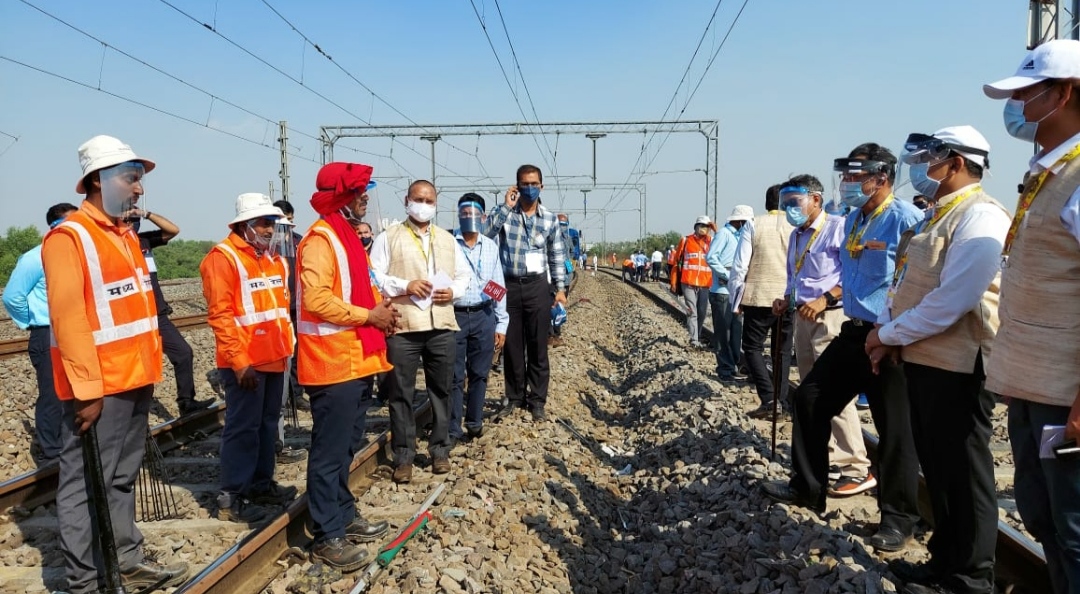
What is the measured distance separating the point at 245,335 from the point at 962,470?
4.11 m

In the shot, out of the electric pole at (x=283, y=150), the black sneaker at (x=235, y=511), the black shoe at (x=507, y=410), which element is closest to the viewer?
the black sneaker at (x=235, y=511)

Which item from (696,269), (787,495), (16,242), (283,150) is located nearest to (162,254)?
(16,242)

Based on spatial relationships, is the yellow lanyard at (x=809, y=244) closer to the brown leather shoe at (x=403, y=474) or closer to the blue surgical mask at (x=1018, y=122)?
the blue surgical mask at (x=1018, y=122)

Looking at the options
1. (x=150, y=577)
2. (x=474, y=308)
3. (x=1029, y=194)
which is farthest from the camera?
(x=474, y=308)

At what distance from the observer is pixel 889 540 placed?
11.7 ft

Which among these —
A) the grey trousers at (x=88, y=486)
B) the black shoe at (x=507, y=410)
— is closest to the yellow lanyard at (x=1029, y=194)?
the grey trousers at (x=88, y=486)

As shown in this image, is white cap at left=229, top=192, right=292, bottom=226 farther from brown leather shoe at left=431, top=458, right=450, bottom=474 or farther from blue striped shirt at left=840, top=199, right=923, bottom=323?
blue striped shirt at left=840, top=199, right=923, bottom=323

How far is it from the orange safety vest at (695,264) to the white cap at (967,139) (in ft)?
25.8

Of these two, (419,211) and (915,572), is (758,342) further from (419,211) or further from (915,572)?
(915,572)

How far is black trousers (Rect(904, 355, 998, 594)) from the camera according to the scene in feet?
9.47

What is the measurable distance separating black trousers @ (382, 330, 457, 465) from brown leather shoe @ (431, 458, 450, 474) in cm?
4

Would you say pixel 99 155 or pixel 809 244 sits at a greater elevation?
pixel 99 155

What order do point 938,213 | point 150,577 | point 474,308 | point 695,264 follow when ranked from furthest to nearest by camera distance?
point 695,264 < point 474,308 < point 150,577 < point 938,213

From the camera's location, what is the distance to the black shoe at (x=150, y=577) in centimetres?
350
